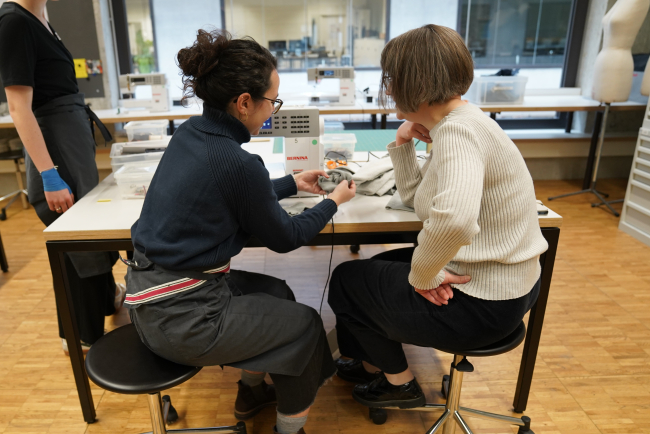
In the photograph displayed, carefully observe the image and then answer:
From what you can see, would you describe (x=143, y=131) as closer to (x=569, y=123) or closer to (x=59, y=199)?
(x=59, y=199)

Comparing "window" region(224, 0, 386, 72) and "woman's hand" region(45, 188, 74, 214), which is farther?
"window" region(224, 0, 386, 72)

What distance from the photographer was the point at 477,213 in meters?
1.12

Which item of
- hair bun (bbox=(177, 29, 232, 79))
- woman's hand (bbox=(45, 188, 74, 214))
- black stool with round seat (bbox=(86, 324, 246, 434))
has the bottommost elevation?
→ black stool with round seat (bbox=(86, 324, 246, 434))

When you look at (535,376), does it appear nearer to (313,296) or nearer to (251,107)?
(313,296)

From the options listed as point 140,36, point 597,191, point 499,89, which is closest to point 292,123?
point 499,89

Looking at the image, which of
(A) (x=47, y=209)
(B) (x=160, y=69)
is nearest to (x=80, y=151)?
(A) (x=47, y=209)

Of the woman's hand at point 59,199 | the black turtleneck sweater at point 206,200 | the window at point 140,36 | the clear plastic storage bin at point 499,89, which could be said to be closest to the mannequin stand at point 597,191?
the clear plastic storage bin at point 499,89

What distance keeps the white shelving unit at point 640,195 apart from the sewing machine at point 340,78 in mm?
2069

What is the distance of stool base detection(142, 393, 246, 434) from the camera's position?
1.39 metres

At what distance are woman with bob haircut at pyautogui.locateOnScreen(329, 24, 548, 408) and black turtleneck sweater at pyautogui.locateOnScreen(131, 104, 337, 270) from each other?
1.24ft

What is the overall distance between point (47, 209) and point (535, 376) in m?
2.05

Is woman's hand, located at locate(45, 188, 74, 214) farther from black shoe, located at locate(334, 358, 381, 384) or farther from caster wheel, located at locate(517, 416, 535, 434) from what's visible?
caster wheel, located at locate(517, 416, 535, 434)

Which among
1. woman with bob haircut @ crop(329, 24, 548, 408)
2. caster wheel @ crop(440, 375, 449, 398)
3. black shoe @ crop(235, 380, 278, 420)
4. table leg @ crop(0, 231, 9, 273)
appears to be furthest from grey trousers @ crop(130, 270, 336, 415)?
table leg @ crop(0, 231, 9, 273)

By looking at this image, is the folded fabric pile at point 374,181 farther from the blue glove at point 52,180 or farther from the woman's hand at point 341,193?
the blue glove at point 52,180
